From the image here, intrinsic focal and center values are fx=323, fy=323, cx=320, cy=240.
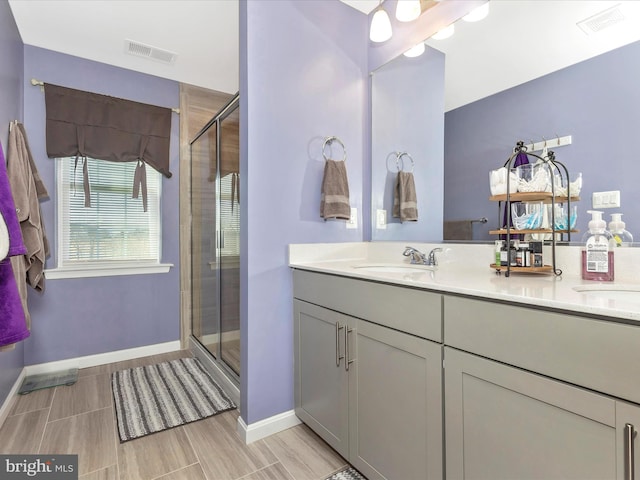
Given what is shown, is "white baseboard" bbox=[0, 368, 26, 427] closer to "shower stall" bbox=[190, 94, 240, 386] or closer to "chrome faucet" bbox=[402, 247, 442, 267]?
"shower stall" bbox=[190, 94, 240, 386]

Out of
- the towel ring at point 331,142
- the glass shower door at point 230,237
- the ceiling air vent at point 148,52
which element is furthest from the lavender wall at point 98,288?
the towel ring at point 331,142

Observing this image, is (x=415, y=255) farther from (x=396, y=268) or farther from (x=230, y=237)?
(x=230, y=237)

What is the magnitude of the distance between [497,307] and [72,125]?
3.18 meters

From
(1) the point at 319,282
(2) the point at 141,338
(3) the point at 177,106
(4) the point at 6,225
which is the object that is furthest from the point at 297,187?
(2) the point at 141,338

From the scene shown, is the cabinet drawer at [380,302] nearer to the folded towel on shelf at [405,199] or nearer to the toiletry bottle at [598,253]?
the toiletry bottle at [598,253]

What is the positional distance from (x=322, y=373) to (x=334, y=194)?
972 mm

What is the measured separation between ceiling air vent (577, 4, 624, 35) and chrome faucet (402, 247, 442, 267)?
106cm

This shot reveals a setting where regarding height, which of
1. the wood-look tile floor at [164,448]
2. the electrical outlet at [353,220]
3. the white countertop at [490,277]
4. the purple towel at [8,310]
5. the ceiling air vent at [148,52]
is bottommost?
the wood-look tile floor at [164,448]

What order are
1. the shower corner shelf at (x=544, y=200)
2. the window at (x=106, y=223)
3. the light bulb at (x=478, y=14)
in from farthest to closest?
the window at (x=106, y=223)
the light bulb at (x=478, y=14)
the shower corner shelf at (x=544, y=200)

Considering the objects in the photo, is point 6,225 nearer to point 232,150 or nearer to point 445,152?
Result: point 232,150

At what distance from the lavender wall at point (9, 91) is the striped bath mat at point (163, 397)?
0.60m

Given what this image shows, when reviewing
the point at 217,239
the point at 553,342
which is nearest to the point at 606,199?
the point at 553,342

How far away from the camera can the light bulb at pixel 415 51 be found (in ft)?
6.13

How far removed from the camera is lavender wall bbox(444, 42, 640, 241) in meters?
1.14
